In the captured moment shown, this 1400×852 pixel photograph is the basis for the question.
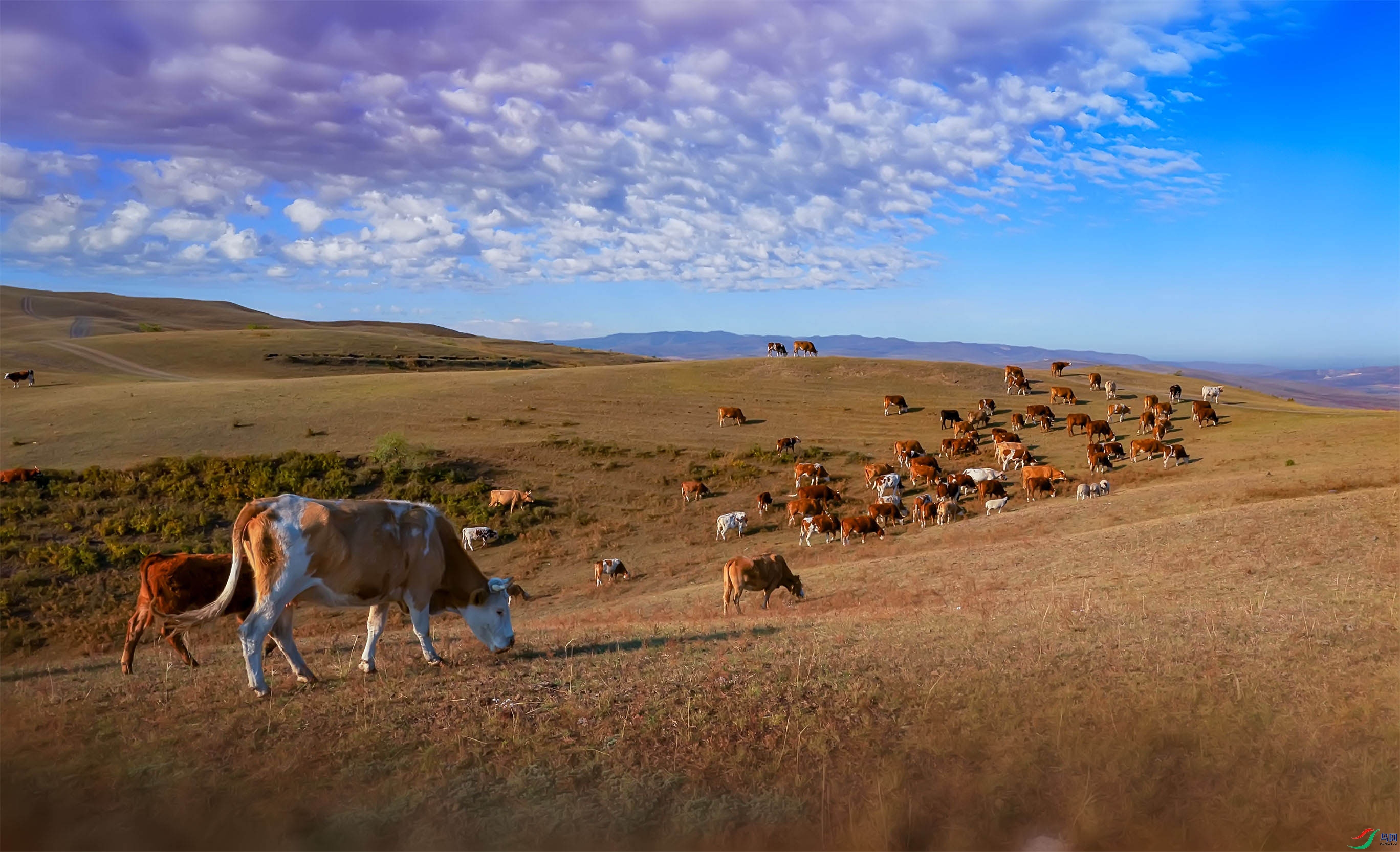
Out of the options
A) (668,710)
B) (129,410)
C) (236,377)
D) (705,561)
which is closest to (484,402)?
(129,410)

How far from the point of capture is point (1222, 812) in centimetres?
648

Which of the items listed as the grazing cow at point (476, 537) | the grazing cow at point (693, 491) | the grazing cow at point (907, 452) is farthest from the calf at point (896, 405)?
the grazing cow at point (476, 537)

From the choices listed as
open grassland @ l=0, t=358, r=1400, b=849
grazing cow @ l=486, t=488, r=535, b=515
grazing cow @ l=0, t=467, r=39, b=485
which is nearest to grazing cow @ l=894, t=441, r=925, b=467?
open grassland @ l=0, t=358, r=1400, b=849

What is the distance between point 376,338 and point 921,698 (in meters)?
122

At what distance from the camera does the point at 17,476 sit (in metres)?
33.9

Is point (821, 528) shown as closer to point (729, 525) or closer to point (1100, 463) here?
point (729, 525)

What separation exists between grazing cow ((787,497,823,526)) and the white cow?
8.58 meters

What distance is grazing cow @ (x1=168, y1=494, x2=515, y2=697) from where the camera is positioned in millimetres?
8836

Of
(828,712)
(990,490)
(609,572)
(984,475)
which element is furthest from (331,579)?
(984,475)

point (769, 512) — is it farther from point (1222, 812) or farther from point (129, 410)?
point (129, 410)

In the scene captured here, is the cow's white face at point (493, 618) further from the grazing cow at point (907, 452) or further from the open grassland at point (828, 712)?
the grazing cow at point (907, 452)

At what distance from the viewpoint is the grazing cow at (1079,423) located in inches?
1871

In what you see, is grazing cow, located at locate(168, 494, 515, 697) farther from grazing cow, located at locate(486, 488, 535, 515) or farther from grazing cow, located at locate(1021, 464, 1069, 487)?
grazing cow, located at locate(1021, 464, 1069, 487)

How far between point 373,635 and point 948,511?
27.1 meters
